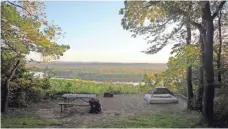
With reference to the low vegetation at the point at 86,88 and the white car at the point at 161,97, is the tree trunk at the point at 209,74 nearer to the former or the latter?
the white car at the point at 161,97

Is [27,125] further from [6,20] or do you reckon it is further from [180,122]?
A: [180,122]

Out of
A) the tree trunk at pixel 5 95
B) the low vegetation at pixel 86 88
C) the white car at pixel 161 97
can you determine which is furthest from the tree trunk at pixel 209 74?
the low vegetation at pixel 86 88

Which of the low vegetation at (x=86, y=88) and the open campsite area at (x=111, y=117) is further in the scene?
the low vegetation at (x=86, y=88)

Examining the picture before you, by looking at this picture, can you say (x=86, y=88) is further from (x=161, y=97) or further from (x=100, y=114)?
(x=100, y=114)

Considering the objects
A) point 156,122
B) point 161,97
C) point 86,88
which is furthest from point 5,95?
point 86,88

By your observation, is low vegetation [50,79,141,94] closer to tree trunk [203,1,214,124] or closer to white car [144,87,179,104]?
white car [144,87,179,104]

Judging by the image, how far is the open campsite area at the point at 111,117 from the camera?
9469 millimetres

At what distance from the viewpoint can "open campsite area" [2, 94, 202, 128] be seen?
947 centimetres

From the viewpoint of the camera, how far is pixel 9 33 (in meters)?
10.1

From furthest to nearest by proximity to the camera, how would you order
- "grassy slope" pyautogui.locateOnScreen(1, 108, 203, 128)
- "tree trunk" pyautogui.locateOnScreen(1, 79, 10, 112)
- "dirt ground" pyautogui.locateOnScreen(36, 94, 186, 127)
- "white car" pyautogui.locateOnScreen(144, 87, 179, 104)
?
"white car" pyautogui.locateOnScreen(144, 87, 179, 104)
"tree trunk" pyautogui.locateOnScreen(1, 79, 10, 112)
"dirt ground" pyautogui.locateOnScreen(36, 94, 186, 127)
"grassy slope" pyautogui.locateOnScreen(1, 108, 203, 128)

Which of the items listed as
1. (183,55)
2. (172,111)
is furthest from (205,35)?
(172,111)

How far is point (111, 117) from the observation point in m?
11.1

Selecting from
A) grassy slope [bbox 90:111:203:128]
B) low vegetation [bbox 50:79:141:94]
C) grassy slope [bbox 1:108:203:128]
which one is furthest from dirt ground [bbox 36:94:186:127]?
low vegetation [bbox 50:79:141:94]

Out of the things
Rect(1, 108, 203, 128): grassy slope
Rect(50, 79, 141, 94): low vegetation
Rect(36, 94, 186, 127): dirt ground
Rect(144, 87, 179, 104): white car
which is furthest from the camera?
Rect(50, 79, 141, 94): low vegetation
